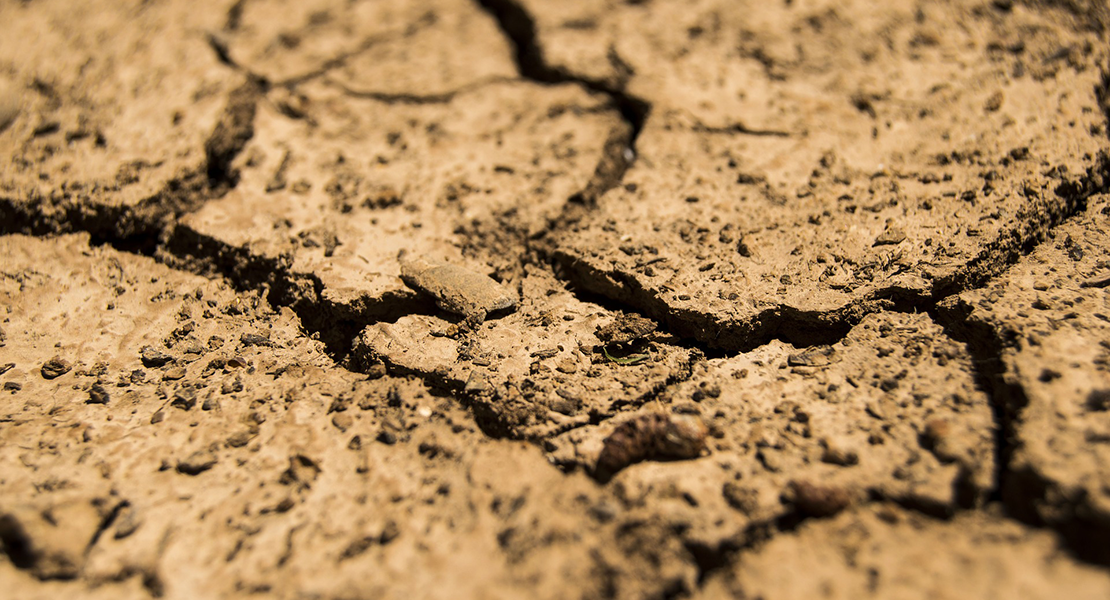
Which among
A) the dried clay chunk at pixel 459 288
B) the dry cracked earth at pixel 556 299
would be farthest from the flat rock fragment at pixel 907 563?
the dried clay chunk at pixel 459 288

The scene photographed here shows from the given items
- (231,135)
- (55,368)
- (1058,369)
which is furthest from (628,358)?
(231,135)

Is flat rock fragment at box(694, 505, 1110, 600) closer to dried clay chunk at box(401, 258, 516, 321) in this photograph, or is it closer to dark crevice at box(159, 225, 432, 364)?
dried clay chunk at box(401, 258, 516, 321)

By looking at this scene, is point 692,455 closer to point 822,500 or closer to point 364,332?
point 822,500

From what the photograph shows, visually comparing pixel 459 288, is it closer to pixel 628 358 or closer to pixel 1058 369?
pixel 628 358

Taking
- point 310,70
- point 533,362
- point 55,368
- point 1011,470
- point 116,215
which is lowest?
point 55,368

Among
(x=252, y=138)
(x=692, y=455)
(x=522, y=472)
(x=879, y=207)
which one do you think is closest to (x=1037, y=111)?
(x=879, y=207)

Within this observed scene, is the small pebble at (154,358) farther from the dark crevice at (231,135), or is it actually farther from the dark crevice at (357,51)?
the dark crevice at (357,51)
